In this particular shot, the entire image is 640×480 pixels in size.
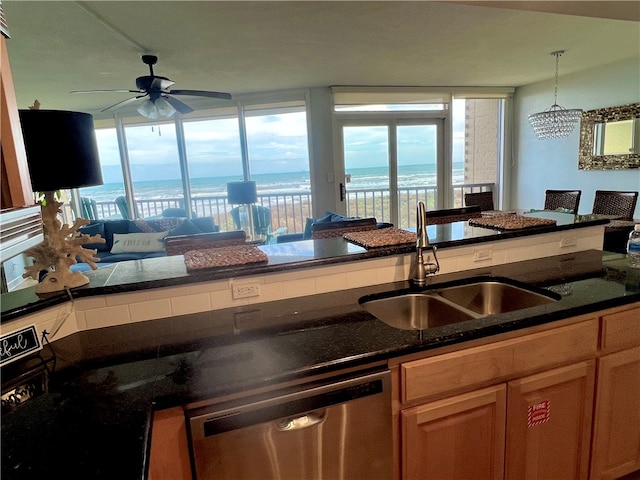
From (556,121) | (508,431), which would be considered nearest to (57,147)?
(508,431)

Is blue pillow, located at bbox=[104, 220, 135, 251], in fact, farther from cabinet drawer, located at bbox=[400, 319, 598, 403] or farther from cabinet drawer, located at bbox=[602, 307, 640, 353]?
cabinet drawer, located at bbox=[602, 307, 640, 353]

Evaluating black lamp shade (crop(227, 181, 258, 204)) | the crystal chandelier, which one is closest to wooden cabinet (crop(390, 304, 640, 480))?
the crystal chandelier

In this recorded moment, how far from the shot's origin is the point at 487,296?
5.42 feet

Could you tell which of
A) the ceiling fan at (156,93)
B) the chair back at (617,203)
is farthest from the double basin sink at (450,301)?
the chair back at (617,203)

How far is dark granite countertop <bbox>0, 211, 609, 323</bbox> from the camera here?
1204mm

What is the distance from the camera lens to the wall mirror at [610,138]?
14.1 feet

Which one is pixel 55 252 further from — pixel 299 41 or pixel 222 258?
pixel 299 41

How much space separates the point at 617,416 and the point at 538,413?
42cm

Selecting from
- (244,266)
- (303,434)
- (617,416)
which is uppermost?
(244,266)

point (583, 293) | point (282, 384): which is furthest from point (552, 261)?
point (282, 384)

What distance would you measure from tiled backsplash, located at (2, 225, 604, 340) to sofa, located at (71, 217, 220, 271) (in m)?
3.44

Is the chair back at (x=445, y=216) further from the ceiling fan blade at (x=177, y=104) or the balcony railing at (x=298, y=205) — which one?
the balcony railing at (x=298, y=205)

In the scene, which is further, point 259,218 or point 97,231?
point 259,218

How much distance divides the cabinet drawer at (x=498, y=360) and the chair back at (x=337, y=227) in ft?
4.97
